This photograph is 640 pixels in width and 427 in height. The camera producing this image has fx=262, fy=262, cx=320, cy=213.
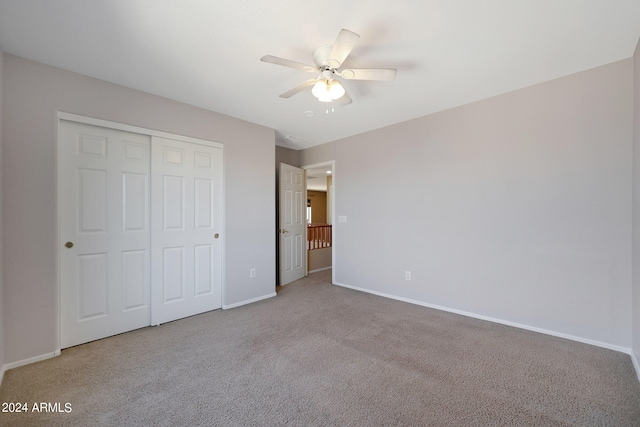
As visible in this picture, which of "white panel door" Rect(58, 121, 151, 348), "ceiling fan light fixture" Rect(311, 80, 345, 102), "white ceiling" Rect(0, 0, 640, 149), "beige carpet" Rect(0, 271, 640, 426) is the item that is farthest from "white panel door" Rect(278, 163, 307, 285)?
"ceiling fan light fixture" Rect(311, 80, 345, 102)

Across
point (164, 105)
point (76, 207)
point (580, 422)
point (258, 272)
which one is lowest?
point (580, 422)

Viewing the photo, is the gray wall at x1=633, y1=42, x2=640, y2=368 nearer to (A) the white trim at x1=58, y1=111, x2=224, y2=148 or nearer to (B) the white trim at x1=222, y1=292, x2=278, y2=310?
(B) the white trim at x1=222, y1=292, x2=278, y2=310

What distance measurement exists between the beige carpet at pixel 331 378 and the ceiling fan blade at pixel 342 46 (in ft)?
7.44

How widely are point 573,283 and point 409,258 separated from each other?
1619mm

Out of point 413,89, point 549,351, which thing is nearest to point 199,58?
point 413,89

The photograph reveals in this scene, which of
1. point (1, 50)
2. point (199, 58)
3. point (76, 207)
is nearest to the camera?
point (1, 50)

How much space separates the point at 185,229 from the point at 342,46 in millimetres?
2553

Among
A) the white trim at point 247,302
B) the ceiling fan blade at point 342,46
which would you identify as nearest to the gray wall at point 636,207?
the ceiling fan blade at point 342,46

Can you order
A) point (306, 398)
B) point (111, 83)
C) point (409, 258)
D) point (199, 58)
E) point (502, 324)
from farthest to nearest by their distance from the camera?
point (409, 258) < point (502, 324) < point (111, 83) < point (199, 58) < point (306, 398)

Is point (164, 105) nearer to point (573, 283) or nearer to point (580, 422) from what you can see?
point (580, 422)

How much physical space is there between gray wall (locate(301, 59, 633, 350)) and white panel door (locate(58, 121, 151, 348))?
9.83ft

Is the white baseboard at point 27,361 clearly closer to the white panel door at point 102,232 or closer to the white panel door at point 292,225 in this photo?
the white panel door at point 102,232

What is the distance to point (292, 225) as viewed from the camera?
4723mm

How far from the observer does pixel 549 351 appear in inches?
90.0
